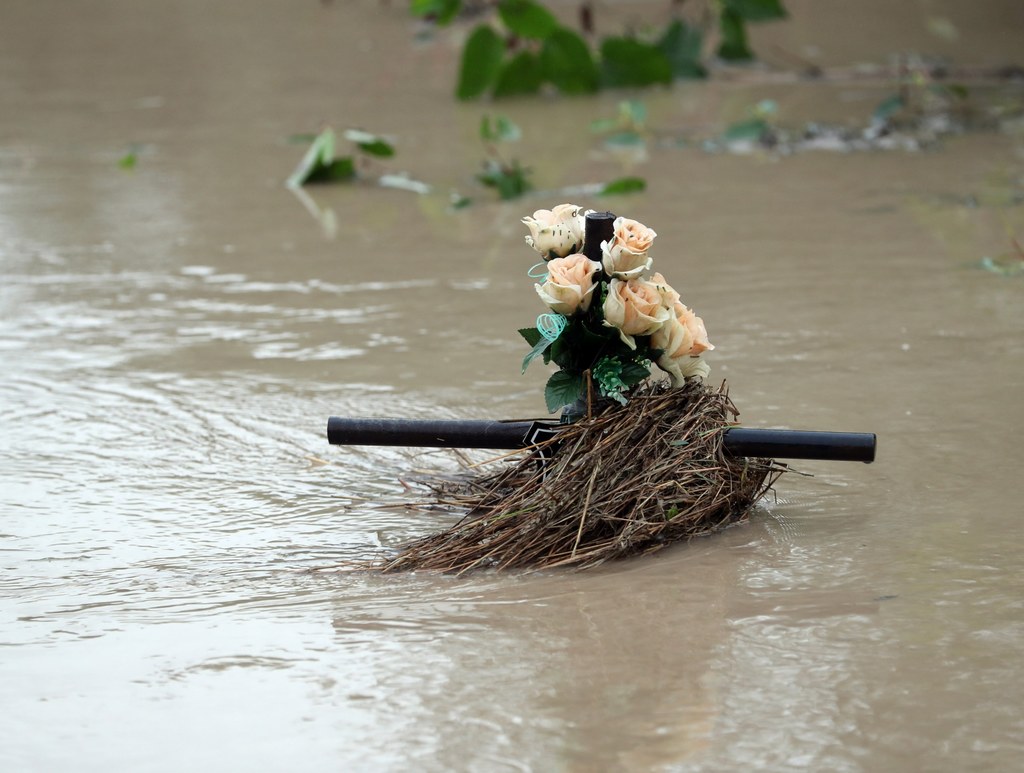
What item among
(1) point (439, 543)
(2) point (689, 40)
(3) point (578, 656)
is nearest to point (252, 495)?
(1) point (439, 543)

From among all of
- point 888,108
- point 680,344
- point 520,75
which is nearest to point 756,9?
point 888,108

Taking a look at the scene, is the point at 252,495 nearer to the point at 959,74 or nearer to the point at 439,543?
the point at 439,543

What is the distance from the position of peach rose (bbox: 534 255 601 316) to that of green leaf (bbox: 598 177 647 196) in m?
3.15

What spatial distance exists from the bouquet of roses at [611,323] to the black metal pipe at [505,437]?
0.43ft

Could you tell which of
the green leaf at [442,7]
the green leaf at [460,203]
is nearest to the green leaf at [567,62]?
the green leaf at [442,7]

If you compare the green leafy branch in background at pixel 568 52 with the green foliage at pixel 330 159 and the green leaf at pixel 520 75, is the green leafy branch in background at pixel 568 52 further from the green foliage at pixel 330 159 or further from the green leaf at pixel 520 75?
the green foliage at pixel 330 159

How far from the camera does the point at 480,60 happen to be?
25.9ft

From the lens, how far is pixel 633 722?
2086 millimetres

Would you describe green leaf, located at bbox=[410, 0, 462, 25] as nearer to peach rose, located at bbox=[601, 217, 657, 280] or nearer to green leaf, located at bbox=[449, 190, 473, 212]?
green leaf, located at bbox=[449, 190, 473, 212]

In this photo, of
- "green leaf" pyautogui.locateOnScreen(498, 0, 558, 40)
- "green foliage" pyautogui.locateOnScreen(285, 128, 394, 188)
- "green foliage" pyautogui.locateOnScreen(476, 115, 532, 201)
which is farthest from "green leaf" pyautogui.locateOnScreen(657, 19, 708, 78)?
"green foliage" pyautogui.locateOnScreen(285, 128, 394, 188)

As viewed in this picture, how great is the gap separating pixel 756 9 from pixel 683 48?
87 cm

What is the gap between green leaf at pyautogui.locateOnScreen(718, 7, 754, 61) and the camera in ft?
27.0

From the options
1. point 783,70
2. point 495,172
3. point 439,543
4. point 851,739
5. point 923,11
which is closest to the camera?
point 851,739

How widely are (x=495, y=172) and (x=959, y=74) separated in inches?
153
